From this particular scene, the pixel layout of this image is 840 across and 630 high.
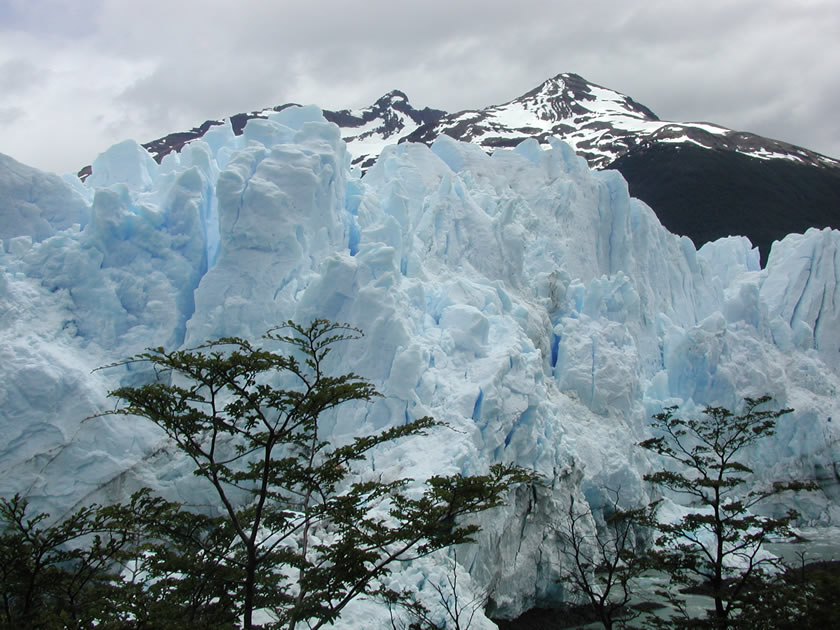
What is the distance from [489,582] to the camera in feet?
44.8

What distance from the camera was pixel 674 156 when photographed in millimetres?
59938

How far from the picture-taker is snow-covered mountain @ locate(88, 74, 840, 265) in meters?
52.6

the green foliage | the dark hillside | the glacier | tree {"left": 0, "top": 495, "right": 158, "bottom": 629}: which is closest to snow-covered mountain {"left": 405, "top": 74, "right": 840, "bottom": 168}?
the dark hillside

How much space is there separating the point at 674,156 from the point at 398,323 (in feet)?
174

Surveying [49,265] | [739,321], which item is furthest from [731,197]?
[49,265]

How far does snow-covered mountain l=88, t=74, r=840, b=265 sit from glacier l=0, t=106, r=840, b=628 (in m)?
23.4

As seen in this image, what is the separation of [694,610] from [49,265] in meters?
18.7

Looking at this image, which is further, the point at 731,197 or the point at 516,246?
the point at 731,197

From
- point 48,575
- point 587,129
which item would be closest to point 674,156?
point 587,129

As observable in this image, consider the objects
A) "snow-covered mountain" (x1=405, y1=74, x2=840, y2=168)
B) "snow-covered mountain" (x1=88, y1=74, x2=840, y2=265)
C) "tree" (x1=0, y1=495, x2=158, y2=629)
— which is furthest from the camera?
"snow-covered mountain" (x1=405, y1=74, x2=840, y2=168)

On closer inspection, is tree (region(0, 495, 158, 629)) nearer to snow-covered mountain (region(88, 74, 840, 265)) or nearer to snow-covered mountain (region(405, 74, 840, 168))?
snow-covered mountain (region(88, 74, 840, 265))

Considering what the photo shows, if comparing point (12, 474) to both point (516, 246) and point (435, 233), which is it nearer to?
point (435, 233)

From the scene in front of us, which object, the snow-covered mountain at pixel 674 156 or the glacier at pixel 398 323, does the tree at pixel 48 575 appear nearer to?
the glacier at pixel 398 323

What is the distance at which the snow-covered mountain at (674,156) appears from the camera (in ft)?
173
